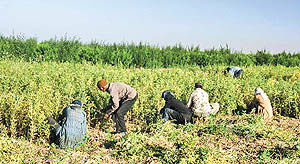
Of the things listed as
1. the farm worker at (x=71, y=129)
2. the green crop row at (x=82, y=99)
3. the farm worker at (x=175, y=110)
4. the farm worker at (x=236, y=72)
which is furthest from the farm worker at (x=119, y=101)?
the farm worker at (x=236, y=72)

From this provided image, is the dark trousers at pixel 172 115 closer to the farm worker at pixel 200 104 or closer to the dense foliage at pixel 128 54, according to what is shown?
the farm worker at pixel 200 104

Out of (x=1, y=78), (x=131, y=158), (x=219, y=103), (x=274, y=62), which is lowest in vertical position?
(x=131, y=158)

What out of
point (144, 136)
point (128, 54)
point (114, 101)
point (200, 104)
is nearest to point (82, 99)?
point (114, 101)

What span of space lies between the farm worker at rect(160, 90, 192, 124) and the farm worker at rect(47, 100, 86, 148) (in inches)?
86.4

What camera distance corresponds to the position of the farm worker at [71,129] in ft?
17.0

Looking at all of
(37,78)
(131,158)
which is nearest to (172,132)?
(131,158)

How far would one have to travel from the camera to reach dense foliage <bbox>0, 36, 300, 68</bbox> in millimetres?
17547

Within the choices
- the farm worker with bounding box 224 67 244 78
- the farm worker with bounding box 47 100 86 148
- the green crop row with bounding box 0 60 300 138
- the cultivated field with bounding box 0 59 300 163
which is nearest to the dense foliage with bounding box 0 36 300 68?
the farm worker with bounding box 224 67 244 78

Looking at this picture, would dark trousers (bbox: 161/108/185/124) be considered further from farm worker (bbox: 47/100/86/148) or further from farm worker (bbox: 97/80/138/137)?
farm worker (bbox: 47/100/86/148)

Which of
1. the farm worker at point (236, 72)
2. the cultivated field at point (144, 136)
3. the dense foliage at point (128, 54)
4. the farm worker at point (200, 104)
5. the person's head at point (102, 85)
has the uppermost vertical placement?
the dense foliage at point (128, 54)

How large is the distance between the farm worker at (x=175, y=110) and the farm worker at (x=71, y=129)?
219 centimetres

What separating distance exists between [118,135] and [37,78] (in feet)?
12.1

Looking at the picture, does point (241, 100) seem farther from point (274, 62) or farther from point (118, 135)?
point (274, 62)

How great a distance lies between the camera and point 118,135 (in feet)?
20.0
